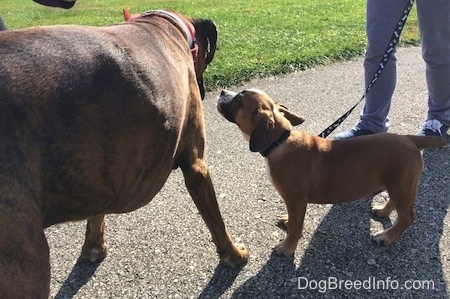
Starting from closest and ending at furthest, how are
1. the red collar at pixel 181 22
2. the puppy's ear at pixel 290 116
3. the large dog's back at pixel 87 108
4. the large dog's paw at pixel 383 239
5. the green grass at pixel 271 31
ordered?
the large dog's back at pixel 87 108 → the red collar at pixel 181 22 → the large dog's paw at pixel 383 239 → the puppy's ear at pixel 290 116 → the green grass at pixel 271 31

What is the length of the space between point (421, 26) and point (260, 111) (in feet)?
6.23

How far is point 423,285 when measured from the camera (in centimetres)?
308

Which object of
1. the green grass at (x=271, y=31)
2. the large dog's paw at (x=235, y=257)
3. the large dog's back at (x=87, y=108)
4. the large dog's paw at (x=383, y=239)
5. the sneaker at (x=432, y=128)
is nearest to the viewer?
the large dog's back at (x=87, y=108)

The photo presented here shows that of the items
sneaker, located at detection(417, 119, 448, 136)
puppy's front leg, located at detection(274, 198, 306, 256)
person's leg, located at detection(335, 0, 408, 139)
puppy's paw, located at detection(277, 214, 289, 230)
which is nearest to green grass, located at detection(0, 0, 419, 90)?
person's leg, located at detection(335, 0, 408, 139)

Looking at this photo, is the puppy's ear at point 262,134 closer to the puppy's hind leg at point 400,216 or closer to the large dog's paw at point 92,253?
the puppy's hind leg at point 400,216

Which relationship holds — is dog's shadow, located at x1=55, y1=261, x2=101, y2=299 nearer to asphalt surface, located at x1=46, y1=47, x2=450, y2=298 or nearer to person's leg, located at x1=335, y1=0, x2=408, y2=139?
asphalt surface, located at x1=46, y1=47, x2=450, y2=298

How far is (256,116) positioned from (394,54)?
172 cm

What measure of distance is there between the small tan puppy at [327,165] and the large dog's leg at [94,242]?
1.12 metres

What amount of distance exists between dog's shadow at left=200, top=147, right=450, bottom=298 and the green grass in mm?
3244

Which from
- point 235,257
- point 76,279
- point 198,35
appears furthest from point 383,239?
point 76,279

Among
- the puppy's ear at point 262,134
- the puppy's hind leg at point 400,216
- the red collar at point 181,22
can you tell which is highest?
the red collar at point 181,22

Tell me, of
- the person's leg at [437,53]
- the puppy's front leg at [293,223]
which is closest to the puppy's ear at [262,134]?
the puppy's front leg at [293,223]

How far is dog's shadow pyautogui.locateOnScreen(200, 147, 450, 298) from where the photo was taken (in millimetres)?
3078

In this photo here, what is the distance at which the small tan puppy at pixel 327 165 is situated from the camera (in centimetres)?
330
